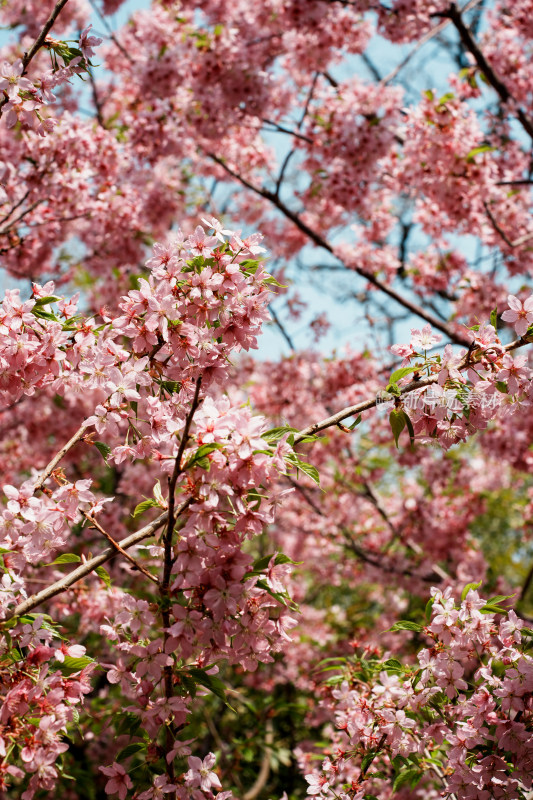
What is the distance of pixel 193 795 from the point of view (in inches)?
66.1

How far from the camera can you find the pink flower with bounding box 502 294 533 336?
175 centimetres

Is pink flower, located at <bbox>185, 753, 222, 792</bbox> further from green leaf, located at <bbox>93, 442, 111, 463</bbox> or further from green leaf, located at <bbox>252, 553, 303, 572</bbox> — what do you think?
green leaf, located at <bbox>93, 442, 111, 463</bbox>

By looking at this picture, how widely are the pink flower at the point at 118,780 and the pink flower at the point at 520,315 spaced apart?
1.73 meters

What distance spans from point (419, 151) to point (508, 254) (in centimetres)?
167

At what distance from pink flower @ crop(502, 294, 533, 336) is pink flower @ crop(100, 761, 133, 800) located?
68.2 inches

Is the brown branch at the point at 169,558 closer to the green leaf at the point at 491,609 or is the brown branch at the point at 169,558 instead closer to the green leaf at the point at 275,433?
the green leaf at the point at 275,433

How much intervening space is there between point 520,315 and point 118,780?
1812 mm

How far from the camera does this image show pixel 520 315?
5.84ft

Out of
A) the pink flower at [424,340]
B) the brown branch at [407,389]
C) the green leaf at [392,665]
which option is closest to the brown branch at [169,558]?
the brown branch at [407,389]

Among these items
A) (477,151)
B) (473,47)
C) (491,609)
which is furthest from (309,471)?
(473,47)

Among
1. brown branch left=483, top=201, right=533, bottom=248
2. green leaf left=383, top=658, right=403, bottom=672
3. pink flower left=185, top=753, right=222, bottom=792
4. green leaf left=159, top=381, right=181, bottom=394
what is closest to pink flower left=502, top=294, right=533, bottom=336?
green leaf left=159, top=381, right=181, bottom=394

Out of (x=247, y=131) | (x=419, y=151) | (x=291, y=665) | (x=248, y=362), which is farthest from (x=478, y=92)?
(x=291, y=665)

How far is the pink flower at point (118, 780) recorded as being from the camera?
173 centimetres

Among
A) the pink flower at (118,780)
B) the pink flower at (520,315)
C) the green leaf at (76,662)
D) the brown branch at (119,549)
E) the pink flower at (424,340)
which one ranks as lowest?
the pink flower at (118,780)
